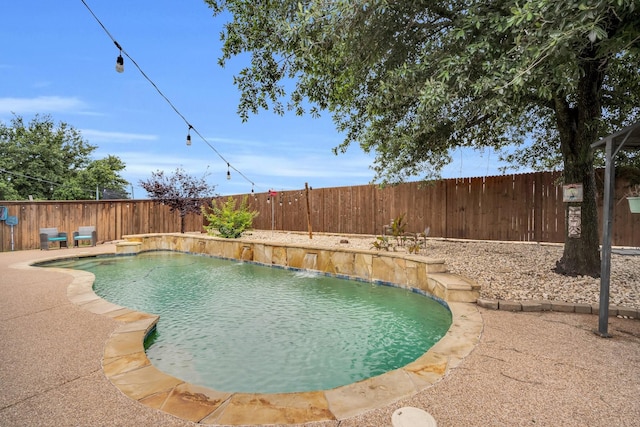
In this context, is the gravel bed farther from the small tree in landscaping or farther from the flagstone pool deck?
the small tree in landscaping

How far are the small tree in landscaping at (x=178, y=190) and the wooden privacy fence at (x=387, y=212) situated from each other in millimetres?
1821

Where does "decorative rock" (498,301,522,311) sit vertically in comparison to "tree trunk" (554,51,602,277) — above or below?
below

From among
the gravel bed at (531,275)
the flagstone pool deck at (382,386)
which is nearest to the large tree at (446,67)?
the gravel bed at (531,275)

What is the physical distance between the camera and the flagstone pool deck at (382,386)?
162 centimetres

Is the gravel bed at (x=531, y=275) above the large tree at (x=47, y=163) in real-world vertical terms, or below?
below

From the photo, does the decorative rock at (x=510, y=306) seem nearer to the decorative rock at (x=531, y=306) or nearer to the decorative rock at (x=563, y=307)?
the decorative rock at (x=531, y=306)

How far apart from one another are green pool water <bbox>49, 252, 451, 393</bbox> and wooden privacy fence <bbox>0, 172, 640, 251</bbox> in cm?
430

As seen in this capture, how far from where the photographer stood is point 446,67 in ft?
10.5

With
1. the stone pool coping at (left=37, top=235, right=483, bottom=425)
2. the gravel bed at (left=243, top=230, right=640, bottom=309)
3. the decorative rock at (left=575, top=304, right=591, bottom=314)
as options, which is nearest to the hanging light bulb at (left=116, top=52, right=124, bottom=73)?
the stone pool coping at (left=37, top=235, right=483, bottom=425)

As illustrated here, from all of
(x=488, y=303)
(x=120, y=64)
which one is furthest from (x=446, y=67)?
(x=120, y=64)

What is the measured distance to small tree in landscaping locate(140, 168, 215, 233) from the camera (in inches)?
446

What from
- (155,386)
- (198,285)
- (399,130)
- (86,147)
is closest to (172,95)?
(198,285)

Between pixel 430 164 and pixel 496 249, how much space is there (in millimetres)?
2552

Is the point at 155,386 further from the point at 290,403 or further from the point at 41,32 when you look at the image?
the point at 41,32
